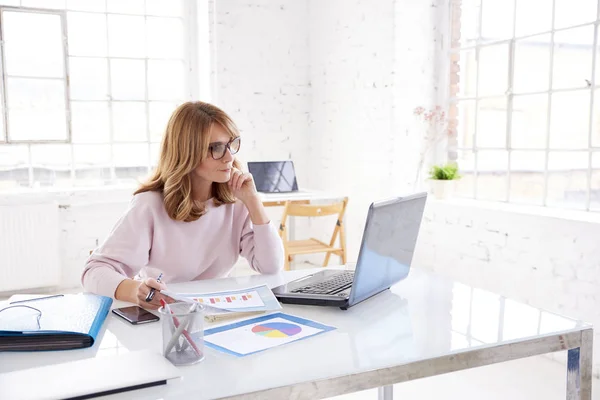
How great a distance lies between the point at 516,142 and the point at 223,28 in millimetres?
2498

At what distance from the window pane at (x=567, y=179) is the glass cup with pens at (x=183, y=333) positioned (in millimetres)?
2546

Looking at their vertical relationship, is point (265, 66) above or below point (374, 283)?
above

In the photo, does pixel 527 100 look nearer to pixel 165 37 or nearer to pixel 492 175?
pixel 492 175

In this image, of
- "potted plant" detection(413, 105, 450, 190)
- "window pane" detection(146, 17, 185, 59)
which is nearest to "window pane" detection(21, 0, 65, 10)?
"window pane" detection(146, 17, 185, 59)

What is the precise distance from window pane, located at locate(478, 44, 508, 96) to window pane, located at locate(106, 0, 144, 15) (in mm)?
2631

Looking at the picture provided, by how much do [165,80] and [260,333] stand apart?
393 cm

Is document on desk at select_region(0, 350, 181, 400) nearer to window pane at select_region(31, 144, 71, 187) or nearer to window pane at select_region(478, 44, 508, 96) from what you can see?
window pane at select_region(478, 44, 508, 96)

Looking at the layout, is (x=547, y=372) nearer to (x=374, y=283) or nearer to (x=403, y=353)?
(x=374, y=283)

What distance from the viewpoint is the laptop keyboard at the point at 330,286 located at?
1.53 meters

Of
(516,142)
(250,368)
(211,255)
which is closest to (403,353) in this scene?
(250,368)

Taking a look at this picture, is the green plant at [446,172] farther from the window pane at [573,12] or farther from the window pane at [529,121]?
the window pane at [573,12]

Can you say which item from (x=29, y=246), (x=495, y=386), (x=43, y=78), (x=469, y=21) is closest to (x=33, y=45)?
(x=43, y=78)

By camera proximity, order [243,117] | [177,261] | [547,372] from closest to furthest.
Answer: [177,261]
[547,372]
[243,117]

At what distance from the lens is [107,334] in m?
1.25
